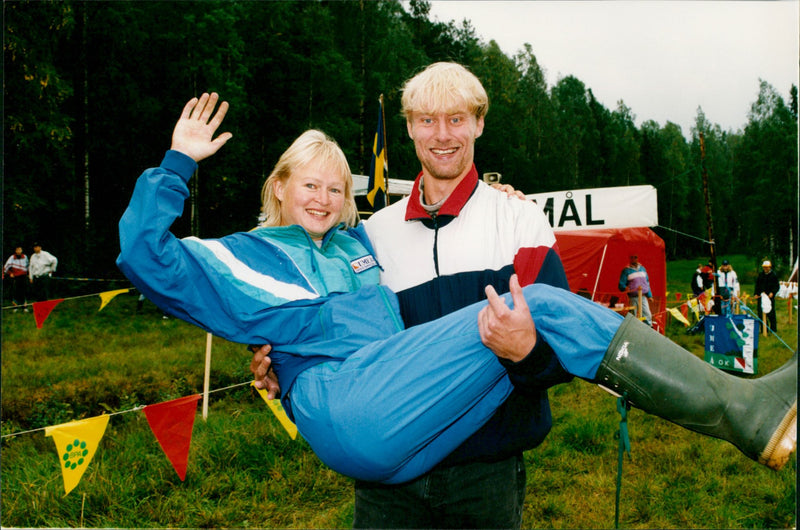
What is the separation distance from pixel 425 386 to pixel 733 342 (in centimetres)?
780

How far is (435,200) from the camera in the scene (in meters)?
2.37

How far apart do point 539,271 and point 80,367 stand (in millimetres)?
8142

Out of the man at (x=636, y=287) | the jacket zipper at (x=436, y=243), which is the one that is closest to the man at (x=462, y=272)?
the jacket zipper at (x=436, y=243)

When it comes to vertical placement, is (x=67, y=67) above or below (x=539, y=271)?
above

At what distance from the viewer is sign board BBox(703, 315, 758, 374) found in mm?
7574

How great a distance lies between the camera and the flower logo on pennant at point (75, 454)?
376 cm

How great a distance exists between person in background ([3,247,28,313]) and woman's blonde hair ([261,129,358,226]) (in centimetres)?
1285

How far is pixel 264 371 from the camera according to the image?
2.14 metres

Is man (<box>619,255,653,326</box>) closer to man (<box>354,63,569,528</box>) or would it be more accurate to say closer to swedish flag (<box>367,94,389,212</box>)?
swedish flag (<box>367,94,389,212</box>)

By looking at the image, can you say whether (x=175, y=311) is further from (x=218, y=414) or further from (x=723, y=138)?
(x=723, y=138)

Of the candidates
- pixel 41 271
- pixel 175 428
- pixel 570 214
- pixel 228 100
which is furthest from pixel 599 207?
pixel 228 100

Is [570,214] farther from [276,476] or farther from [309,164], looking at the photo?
[309,164]

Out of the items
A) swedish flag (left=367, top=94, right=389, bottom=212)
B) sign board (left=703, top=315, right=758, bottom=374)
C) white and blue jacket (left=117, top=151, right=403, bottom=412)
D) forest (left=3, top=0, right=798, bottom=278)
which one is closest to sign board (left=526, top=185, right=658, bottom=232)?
sign board (left=703, top=315, right=758, bottom=374)

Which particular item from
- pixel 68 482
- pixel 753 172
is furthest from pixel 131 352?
pixel 753 172
